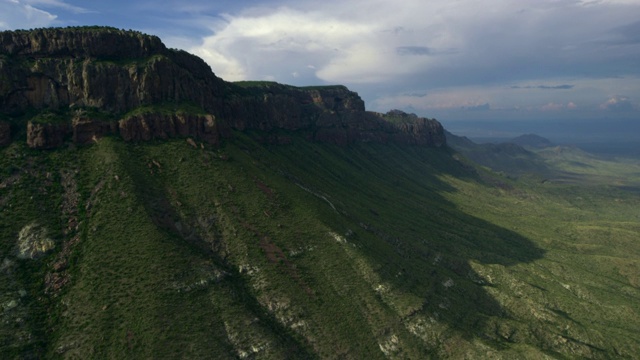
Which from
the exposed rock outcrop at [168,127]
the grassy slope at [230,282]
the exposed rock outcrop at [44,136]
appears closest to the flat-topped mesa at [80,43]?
the exposed rock outcrop at [44,136]

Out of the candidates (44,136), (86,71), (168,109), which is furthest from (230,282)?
(86,71)

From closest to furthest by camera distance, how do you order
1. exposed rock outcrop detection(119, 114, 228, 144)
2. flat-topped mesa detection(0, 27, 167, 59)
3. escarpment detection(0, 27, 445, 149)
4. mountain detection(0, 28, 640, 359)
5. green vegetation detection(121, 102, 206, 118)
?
mountain detection(0, 28, 640, 359) < escarpment detection(0, 27, 445, 149) < flat-topped mesa detection(0, 27, 167, 59) < exposed rock outcrop detection(119, 114, 228, 144) < green vegetation detection(121, 102, 206, 118)

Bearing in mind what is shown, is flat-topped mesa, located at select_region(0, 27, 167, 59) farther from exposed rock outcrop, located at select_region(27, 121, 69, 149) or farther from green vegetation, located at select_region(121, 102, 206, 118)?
exposed rock outcrop, located at select_region(27, 121, 69, 149)

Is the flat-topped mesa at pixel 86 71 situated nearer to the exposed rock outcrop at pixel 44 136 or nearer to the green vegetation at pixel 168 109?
the green vegetation at pixel 168 109

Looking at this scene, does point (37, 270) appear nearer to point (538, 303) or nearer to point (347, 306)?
point (347, 306)

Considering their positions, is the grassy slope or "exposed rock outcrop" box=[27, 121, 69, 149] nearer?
the grassy slope

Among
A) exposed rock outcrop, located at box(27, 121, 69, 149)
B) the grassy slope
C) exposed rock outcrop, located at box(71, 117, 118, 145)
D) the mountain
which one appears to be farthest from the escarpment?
the grassy slope
